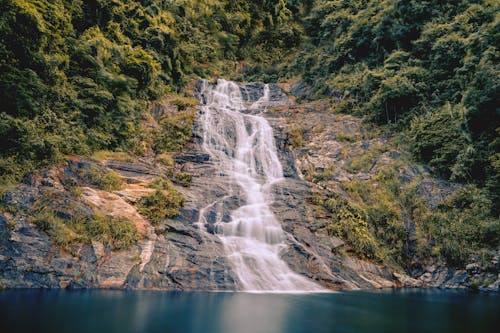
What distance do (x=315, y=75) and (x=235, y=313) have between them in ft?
83.4

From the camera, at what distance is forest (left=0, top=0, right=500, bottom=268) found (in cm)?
1472

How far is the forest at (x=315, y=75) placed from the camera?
14719 mm

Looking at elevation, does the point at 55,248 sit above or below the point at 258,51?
below

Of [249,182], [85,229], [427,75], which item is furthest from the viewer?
[427,75]

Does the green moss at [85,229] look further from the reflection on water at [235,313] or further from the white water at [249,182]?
the white water at [249,182]

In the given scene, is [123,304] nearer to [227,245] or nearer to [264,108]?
[227,245]

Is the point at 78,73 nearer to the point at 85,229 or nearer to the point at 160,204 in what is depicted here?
the point at 160,204

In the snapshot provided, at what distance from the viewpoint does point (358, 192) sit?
1856cm

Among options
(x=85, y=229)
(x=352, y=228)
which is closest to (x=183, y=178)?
(x=85, y=229)

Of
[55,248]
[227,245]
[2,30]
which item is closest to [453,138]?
[227,245]

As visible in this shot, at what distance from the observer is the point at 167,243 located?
44.8 feet

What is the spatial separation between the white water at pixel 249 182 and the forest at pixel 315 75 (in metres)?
4.23

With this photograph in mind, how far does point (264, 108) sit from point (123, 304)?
21.6 metres

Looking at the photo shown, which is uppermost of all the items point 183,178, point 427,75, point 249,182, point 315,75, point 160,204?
point 315,75
